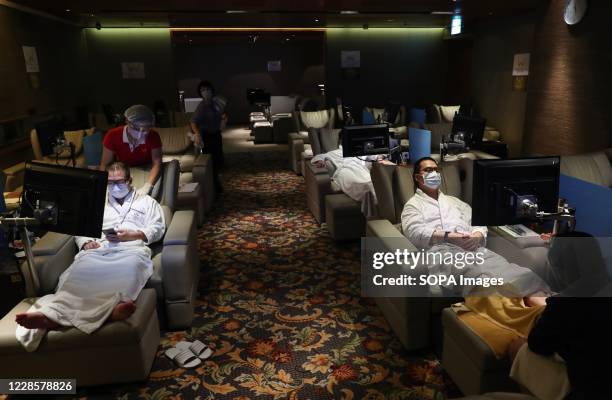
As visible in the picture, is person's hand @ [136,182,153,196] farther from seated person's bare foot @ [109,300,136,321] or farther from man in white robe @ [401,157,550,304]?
man in white robe @ [401,157,550,304]

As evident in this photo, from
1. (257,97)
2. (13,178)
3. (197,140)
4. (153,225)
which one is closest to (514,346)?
(153,225)

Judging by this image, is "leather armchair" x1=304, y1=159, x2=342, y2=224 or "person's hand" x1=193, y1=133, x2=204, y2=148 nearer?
"leather armchair" x1=304, y1=159, x2=342, y2=224

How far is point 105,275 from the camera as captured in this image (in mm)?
2787

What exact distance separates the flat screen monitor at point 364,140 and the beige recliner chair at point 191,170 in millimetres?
1769

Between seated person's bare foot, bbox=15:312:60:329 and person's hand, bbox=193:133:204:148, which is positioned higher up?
person's hand, bbox=193:133:204:148

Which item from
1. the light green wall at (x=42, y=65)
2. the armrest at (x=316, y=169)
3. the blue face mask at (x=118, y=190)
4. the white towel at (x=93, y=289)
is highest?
the light green wall at (x=42, y=65)

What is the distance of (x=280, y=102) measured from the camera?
11773mm

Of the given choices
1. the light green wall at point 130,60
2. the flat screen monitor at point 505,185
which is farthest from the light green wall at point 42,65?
the flat screen monitor at point 505,185

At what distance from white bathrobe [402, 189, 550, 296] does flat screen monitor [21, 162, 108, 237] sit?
2.04 meters

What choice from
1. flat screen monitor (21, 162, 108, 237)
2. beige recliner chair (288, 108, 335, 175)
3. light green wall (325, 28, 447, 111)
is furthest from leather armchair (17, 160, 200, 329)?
light green wall (325, 28, 447, 111)

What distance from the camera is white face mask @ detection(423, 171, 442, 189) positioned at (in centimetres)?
324

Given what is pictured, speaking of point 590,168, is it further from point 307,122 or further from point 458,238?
point 307,122

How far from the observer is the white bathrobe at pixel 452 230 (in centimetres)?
254

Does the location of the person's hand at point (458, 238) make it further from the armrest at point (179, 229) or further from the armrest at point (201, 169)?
the armrest at point (201, 169)
